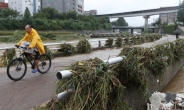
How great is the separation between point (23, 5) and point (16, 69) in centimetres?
8938

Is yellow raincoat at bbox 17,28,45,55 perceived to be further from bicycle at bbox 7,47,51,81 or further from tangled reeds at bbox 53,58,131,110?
tangled reeds at bbox 53,58,131,110

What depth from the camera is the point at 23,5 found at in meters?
84.6

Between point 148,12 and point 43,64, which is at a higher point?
point 148,12

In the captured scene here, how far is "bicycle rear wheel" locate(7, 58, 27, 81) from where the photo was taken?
501cm

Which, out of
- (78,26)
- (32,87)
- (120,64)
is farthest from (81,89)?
(78,26)

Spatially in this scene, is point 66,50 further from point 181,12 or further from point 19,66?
point 181,12

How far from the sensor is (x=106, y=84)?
2332 millimetres

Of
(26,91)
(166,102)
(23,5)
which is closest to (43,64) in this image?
(26,91)

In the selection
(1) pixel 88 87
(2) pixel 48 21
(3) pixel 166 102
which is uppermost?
(2) pixel 48 21

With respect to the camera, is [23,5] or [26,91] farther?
[23,5]

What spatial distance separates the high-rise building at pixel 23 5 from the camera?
84938 mm

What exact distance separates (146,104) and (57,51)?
7.05 meters

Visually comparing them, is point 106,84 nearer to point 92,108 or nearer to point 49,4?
point 92,108

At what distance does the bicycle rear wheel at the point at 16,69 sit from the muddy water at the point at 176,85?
488 cm
